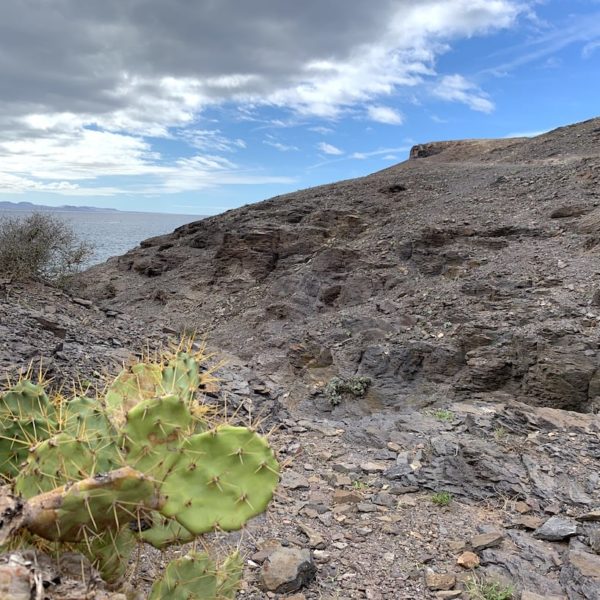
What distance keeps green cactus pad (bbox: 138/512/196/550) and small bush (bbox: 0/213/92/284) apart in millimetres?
13634

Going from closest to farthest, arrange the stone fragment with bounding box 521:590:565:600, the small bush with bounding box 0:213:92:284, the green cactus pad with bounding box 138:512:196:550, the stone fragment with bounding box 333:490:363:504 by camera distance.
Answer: the green cactus pad with bounding box 138:512:196:550 → the stone fragment with bounding box 521:590:565:600 → the stone fragment with bounding box 333:490:363:504 → the small bush with bounding box 0:213:92:284

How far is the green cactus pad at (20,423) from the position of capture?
2910 mm

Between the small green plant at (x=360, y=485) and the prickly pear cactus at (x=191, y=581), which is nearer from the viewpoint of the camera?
the prickly pear cactus at (x=191, y=581)

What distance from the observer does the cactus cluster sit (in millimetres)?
2064

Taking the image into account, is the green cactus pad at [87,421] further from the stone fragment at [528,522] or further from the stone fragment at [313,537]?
the stone fragment at [528,522]

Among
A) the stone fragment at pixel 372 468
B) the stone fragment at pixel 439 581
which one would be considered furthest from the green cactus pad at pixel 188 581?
the stone fragment at pixel 372 468

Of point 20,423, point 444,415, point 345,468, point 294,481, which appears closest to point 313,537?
point 294,481

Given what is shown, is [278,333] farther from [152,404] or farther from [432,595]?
[152,404]

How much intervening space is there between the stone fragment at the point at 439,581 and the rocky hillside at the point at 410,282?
184 inches

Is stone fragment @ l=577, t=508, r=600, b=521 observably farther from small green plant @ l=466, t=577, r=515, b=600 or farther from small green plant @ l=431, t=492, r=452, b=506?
small green plant @ l=466, t=577, r=515, b=600

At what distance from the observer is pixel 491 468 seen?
5461mm

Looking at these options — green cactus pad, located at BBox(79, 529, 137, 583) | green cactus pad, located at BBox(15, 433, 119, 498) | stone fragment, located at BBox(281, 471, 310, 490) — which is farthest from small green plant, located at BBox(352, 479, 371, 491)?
green cactus pad, located at BBox(15, 433, 119, 498)

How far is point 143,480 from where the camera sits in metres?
2.13

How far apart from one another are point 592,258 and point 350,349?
5.19m
